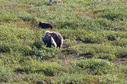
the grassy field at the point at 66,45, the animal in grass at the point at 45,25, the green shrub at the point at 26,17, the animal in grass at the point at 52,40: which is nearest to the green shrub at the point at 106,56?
the grassy field at the point at 66,45

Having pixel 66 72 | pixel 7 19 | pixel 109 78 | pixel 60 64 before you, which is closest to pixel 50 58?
pixel 60 64

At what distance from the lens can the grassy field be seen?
23.6ft

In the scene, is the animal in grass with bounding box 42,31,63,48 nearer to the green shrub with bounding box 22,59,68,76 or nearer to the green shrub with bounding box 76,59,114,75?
the green shrub with bounding box 22,59,68,76

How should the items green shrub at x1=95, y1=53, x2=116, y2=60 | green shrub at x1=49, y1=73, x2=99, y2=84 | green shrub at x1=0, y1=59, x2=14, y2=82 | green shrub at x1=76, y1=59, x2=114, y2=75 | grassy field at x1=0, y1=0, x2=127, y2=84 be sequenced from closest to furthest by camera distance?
green shrub at x1=49, y1=73, x2=99, y2=84, green shrub at x1=0, y1=59, x2=14, y2=82, grassy field at x1=0, y1=0, x2=127, y2=84, green shrub at x1=76, y1=59, x2=114, y2=75, green shrub at x1=95, y1=53, x2=116, y2=60

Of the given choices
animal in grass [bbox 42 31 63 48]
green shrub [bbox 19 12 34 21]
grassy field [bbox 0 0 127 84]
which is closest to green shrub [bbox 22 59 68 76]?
grassy field [bbox 0 0 127 84]

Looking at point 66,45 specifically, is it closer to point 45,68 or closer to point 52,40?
point 52,40

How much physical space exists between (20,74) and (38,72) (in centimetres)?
53

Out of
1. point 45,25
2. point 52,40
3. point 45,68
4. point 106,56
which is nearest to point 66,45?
point 52,40

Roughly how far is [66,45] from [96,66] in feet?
7.61

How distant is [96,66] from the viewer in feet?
24.9

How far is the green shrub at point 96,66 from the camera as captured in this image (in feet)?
24.4

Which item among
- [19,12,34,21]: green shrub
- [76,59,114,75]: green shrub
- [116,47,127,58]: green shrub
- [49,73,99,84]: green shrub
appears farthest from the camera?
[19,12,34,21]: green shrub

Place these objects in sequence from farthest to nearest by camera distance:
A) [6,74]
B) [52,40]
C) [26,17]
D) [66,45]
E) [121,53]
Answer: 1. [26,17]
2. [66,45]
3. [52,40]
4. [121,53]
5. [6,74]

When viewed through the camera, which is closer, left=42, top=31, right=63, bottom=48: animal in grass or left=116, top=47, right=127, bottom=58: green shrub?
left=116, top=47, right=127, bottom=58: green shrub
